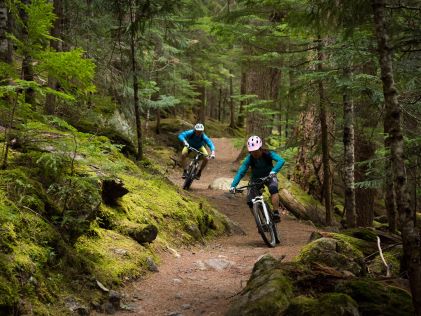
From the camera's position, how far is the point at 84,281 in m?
5.16

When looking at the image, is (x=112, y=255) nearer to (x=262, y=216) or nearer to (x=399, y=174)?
(x=262, y=216)

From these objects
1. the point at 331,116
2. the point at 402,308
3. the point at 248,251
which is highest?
the point at 331,116

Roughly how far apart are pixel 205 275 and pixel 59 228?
276cm

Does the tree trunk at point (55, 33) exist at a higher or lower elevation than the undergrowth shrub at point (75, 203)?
higher

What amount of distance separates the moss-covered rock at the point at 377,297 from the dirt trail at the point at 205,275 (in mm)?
1621

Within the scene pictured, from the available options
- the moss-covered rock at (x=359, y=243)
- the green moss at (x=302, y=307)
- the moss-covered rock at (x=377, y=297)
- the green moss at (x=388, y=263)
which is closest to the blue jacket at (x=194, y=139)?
the moss-covered rock at (x=359, y=243)

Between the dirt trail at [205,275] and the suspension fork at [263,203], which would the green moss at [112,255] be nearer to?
the dirt trail at [205,275]

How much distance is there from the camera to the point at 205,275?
23.4 ft

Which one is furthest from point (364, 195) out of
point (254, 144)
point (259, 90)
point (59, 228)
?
point (59, 228)

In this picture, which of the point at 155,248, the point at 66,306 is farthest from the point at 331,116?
the point at 66,306

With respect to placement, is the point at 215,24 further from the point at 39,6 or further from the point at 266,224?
the point at 39,6

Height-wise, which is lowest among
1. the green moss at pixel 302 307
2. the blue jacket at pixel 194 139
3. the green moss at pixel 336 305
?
the green moss at pixel 302 307

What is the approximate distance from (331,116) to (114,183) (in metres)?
9.61

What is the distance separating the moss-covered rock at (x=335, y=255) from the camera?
5.51 m
